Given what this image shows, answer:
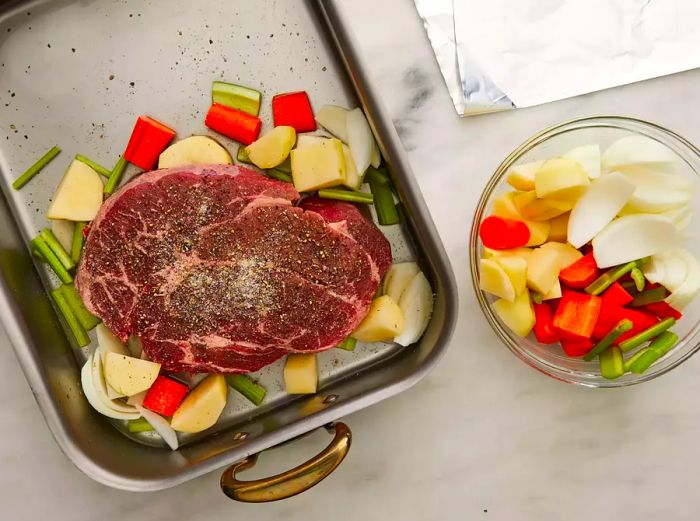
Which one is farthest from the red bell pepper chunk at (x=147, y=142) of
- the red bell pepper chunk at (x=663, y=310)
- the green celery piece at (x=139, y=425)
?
the red bell pepper chunk at (x=663, y=310)

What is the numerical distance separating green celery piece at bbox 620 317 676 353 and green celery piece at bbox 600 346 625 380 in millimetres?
23

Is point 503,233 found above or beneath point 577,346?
above

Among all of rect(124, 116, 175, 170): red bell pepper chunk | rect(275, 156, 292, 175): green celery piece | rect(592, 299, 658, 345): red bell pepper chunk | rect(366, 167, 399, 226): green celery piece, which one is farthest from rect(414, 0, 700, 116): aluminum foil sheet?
rect(124, 116, 175, 170): red bell pepper chunk

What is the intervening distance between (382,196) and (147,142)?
0.55 meters

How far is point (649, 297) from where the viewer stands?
132cm

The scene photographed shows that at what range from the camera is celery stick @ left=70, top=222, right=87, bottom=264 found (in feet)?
4.94

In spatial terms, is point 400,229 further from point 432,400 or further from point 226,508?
point 226,508

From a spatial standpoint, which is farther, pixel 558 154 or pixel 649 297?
pixel 558 154

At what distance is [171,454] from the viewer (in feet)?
4.99

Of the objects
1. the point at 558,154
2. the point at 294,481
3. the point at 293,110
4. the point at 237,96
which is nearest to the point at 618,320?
the point at 558,154

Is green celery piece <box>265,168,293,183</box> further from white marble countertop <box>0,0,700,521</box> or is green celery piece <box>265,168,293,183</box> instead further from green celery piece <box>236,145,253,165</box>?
white marble countertop <box>0,0,700,521</box>

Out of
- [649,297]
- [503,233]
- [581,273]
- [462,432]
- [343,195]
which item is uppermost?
[343,195]

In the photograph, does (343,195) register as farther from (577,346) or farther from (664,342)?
(664,342)

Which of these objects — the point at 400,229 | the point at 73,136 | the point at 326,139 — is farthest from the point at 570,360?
the point at 73,136
